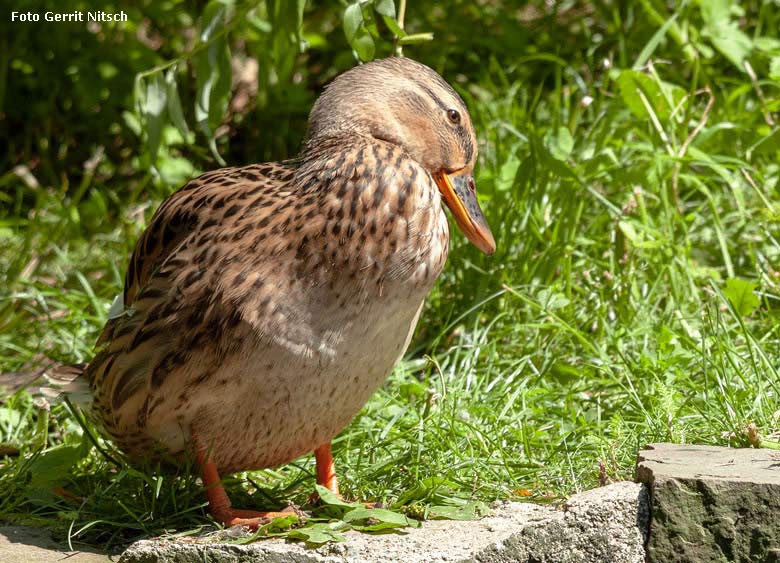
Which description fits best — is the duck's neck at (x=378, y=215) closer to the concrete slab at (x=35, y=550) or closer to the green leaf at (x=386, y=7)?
the green leaf at (x=386, y=7)

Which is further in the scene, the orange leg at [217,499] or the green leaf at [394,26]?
the green leaf at [394,26]

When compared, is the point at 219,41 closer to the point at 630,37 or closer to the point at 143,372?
the point at 143,372

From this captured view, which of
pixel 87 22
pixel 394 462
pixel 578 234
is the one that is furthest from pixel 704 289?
pixel 87 22

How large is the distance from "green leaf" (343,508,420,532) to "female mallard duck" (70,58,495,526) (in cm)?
25

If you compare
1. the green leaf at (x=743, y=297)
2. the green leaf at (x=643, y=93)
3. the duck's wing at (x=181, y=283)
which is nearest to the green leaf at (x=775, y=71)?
the green leaf at (x=643, y=93)

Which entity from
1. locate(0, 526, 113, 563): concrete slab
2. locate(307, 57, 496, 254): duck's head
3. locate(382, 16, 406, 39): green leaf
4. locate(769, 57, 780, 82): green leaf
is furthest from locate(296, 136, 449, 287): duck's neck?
locate(769, 57, 780, 82): green leaf

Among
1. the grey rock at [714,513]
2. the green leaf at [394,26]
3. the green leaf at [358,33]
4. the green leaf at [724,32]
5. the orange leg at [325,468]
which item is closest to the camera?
the grey rock at [714,513]

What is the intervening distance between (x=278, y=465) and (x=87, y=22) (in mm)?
3637

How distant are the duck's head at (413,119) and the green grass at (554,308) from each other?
70 cm

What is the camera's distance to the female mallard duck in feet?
9.39

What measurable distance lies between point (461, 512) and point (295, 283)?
730 millimetres

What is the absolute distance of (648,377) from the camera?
12.4 ft

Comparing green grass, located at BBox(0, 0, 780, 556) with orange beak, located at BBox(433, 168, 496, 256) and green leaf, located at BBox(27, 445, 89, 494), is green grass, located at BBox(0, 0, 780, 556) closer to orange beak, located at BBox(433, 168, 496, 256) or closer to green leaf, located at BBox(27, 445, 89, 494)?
green leaf, located at BBox(27, 445, 89, 494)

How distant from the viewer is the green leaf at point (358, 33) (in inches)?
141
